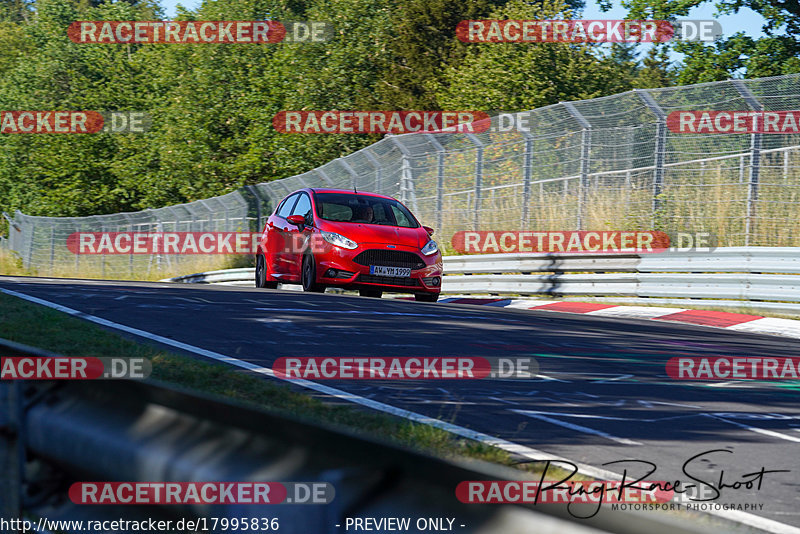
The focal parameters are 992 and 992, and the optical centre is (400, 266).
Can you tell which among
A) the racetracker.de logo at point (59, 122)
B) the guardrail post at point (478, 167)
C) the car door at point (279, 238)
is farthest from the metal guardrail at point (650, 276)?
the racetracker.de logo at point (59, 122)

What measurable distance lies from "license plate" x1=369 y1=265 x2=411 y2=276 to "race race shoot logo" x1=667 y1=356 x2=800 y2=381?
6.56 m

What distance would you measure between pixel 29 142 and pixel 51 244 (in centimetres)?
1612

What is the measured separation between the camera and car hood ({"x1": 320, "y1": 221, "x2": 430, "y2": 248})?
Answer: 14438 mm

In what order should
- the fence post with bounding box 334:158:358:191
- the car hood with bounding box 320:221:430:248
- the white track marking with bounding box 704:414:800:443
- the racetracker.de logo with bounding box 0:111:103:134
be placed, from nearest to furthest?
Result: the white track marking with bounding box 704:414:800:443
the car hood with bounding box 320:221:430:248
the fence post with bounding box 334:158:358:191
the racetracker.de logo with bounding box 0:111:103:134

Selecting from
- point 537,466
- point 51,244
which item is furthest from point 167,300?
point 51,244

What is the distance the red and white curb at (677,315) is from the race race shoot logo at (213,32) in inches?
1293

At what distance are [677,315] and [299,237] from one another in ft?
19.0

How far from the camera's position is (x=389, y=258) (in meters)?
14.4

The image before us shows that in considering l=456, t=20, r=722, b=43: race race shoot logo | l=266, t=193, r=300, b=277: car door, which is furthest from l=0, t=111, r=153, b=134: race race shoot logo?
l=266, t=193, r=300, b=277: car door

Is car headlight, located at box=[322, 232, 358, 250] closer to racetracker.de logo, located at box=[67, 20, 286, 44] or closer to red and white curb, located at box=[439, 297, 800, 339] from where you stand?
red and white curb, located at box=[439, 297, 800, 339]

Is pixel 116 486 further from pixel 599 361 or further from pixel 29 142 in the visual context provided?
pixel 29 142

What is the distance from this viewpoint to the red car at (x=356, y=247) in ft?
47.1

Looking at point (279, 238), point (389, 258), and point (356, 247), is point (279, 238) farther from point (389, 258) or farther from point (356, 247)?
point (389, 258)

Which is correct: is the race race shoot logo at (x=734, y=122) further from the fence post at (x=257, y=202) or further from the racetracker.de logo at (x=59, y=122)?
the racetracker.de logo at (x=59, y=122)
